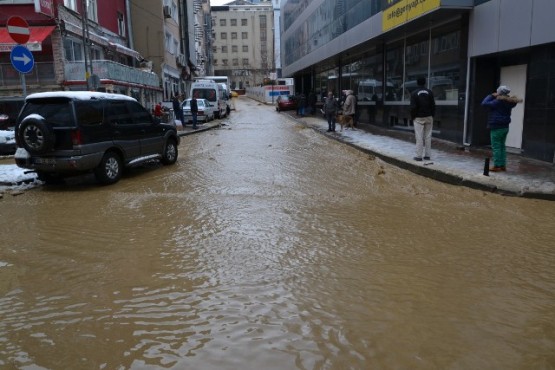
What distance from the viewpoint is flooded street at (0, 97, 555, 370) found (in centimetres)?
329

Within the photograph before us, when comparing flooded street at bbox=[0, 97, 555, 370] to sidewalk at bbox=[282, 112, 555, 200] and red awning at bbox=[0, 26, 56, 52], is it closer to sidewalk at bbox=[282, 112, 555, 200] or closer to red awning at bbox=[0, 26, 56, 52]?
sidewalk at bbox=[282, 112, 555, 200]

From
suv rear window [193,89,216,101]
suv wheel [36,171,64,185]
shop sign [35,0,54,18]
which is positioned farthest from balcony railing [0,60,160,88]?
suv wheel [36,171,64,185]

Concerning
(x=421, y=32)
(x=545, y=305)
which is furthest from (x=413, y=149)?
(x=545, y=305)

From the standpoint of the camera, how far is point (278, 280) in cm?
450

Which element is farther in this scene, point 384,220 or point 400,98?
point 400,98

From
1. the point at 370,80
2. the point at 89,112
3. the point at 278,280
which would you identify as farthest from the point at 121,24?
the point at 278,280

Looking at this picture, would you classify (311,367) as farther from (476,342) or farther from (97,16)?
(97,16)

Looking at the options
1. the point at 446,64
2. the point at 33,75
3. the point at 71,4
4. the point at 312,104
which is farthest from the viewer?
the point at 312,104

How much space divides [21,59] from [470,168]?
32.7 feet

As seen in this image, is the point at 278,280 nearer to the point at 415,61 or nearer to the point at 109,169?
the point at 109,169

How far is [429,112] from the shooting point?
431 inches

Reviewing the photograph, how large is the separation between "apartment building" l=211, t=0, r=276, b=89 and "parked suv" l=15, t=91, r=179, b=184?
9970 cm

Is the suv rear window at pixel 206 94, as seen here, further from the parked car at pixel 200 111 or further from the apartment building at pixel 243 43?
the apartment building at pixel 243 43

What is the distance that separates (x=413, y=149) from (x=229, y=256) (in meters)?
9.51
